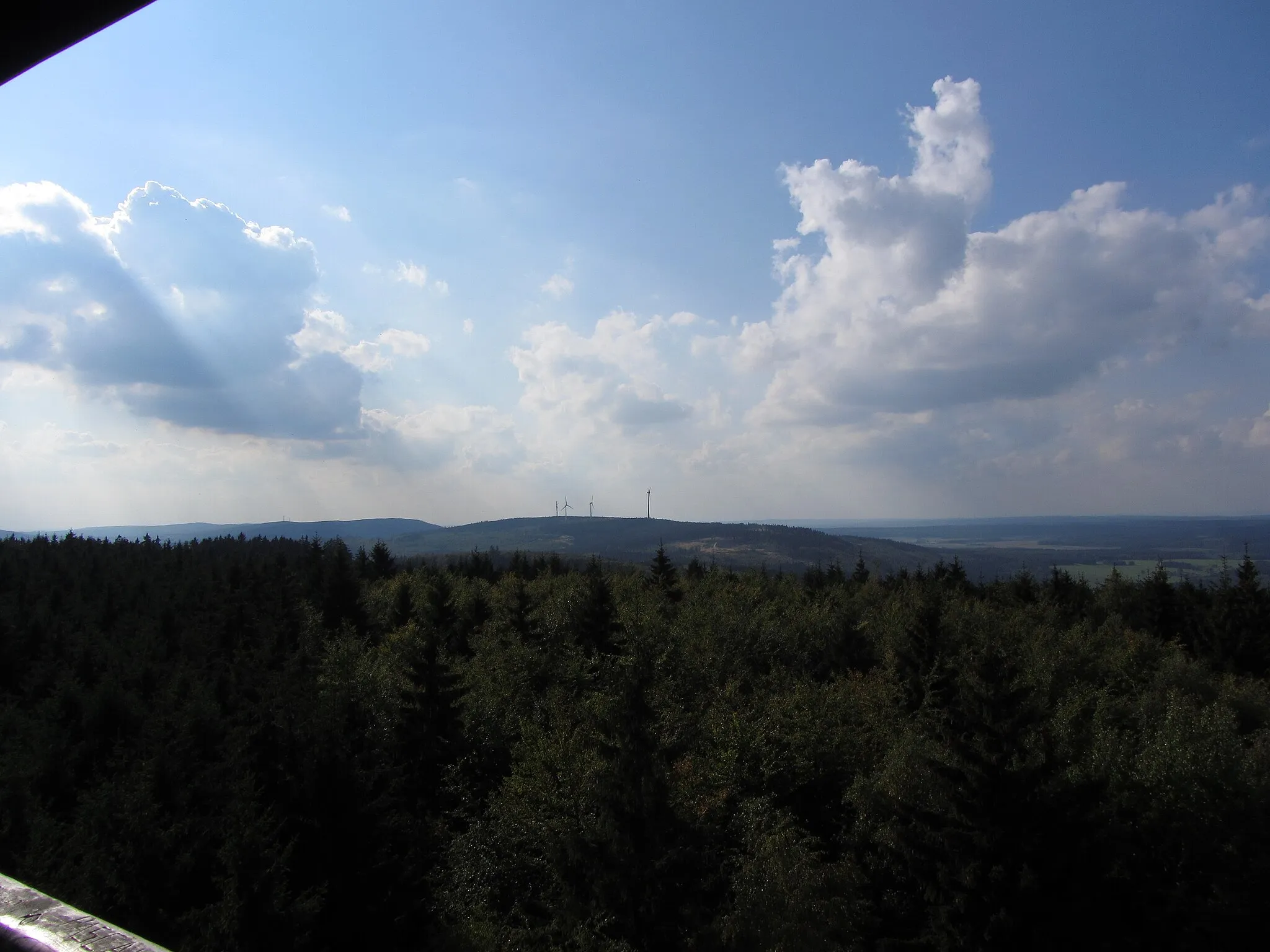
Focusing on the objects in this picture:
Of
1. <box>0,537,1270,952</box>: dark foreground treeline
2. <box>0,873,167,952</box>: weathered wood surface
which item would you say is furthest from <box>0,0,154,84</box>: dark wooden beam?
<box>0,537,1270,952</box>: dark foreground treeline

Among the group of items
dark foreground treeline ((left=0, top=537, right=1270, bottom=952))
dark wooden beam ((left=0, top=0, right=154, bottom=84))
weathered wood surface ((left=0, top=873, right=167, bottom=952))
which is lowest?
dark foreground treeline ((left=0, top=537, right=1270, bottom=952))

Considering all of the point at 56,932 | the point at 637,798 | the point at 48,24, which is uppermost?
the point at 48,24

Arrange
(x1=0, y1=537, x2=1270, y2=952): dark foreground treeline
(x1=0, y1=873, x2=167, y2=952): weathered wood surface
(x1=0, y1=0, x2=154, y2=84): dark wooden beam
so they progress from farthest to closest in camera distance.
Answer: (x1=0, y1=537, x2=1270, y2=952): dark foreground treeline → (x1=0, y1=0, x2=154, y2=84): dark wooden beam → (x1=0, y1=873, x2=167, y2=952): weathered wood surface

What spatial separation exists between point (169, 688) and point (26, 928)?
42988mm

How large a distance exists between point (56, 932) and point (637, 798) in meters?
23.6

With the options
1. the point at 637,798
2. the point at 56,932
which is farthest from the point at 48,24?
the point at 637,798

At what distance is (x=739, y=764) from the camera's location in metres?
32.4

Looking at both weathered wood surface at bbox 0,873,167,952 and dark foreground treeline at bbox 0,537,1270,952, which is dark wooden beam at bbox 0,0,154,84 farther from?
dark foreground treeline at bbox 0,537,1270,952

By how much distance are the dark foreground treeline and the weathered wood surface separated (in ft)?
Result: 64.5

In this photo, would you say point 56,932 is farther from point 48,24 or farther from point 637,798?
point 637,798

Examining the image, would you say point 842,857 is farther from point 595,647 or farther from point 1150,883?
point 595,647

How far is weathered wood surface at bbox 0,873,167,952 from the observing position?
6.26 ft

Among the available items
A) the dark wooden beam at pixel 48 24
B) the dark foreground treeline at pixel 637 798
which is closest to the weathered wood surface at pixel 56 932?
the dark wooden beam at pixel 48 24

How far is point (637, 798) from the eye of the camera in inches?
931
